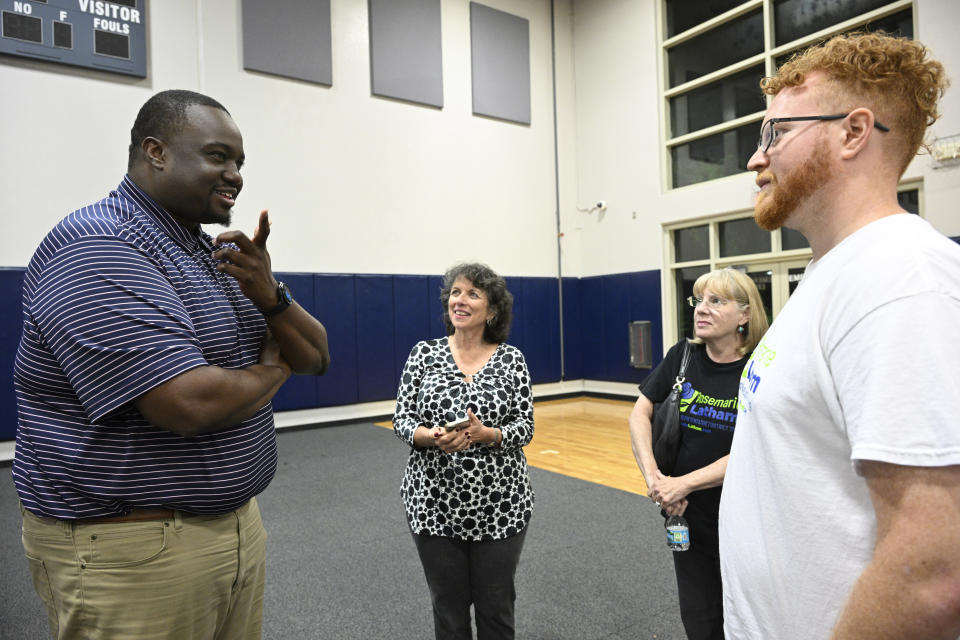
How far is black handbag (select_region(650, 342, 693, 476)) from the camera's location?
1.97 metres

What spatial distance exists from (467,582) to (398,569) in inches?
47.6

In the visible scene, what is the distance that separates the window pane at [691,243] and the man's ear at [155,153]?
805cm

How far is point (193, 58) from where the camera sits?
6.76 metres

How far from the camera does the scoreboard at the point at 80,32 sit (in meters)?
5.81

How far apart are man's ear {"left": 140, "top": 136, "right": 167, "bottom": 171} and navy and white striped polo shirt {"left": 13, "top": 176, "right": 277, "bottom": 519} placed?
0.36 ft

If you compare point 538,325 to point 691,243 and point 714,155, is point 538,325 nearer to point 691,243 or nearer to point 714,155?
point 691,243

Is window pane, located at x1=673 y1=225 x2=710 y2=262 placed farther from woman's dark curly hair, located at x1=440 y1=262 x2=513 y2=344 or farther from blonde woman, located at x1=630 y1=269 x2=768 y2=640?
woman's dark curly hair, located at x1=440 y1=262 x2=513 y2=344

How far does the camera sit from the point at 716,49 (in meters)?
8.24

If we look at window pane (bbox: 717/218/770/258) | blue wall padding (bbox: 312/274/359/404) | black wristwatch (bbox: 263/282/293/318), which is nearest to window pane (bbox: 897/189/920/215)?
window pane (bbox: 717/218/770/258)

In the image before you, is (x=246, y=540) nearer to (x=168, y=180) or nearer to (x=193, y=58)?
(x=168, y=180)

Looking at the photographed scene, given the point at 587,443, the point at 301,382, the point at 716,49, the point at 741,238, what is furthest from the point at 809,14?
the point at 301,382

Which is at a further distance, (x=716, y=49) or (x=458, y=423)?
(x=716, y=49)

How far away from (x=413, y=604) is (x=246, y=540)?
63.8 inches

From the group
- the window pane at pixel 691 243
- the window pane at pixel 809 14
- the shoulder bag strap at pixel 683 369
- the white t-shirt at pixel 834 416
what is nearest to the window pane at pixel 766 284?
the window pane at pixel 691 243
